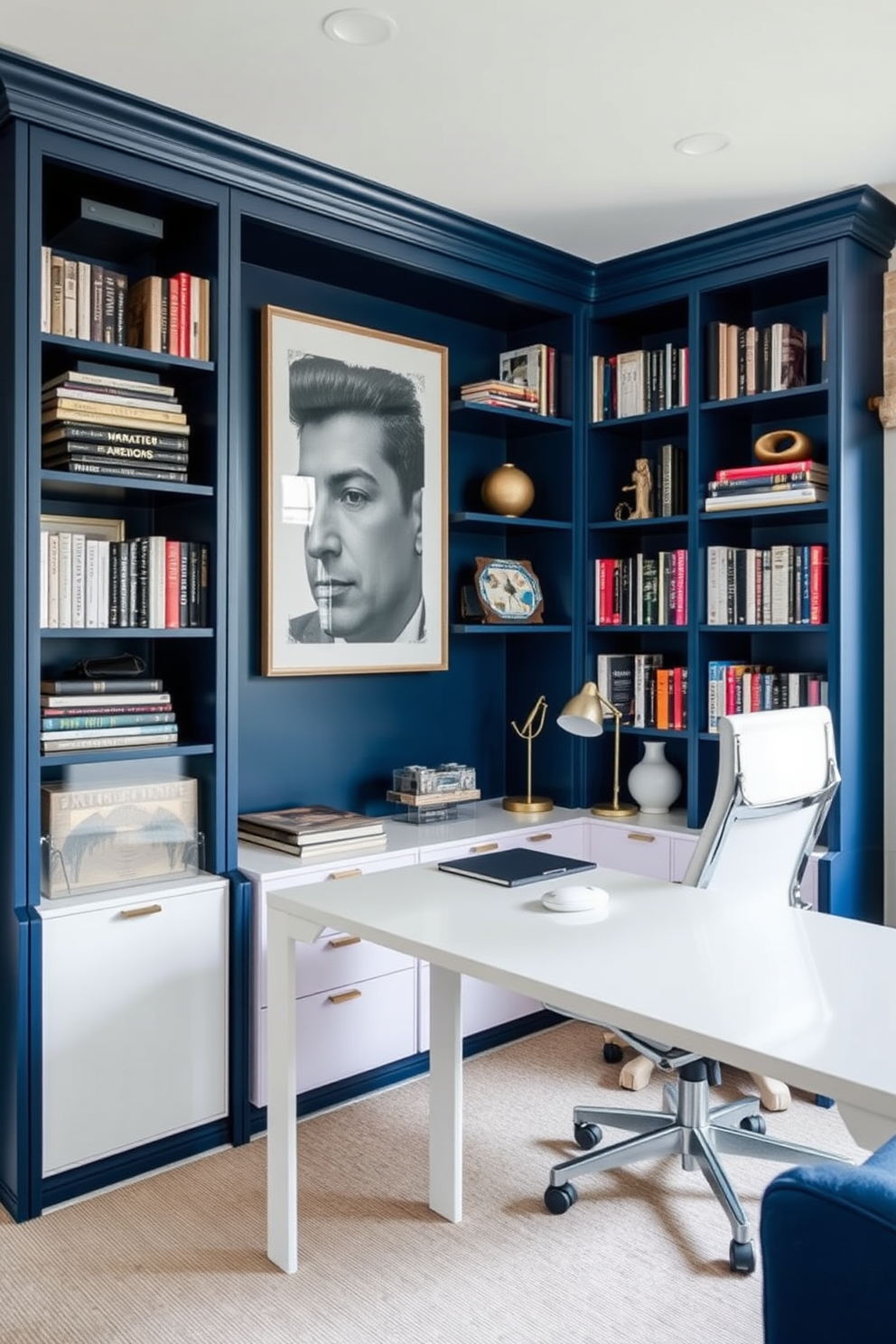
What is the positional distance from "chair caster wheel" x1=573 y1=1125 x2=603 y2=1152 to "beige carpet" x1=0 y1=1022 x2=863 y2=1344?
0.06m

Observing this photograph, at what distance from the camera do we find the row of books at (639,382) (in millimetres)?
3781

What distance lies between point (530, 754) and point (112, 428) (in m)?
1.97

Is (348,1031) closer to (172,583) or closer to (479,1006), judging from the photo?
(479,1006)

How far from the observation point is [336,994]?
312 centimetres

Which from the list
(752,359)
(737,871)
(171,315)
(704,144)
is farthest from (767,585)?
(171,315)

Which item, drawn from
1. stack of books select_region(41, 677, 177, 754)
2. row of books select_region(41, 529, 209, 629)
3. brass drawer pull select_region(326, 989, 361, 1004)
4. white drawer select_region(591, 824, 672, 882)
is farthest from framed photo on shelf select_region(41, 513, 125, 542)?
white drawer select_region(591, 824, 672, 882)

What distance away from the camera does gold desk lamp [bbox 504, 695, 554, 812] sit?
3.90 m

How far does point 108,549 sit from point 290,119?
117 centimetres

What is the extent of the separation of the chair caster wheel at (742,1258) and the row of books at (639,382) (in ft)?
8.26

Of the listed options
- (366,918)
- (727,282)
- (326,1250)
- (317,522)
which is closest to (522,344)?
(727,282)

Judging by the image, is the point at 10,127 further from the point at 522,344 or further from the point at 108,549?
the point at 522,344

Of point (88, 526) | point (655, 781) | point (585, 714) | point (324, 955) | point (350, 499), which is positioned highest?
point (350, 499)

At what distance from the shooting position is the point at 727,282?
3609 millimetres

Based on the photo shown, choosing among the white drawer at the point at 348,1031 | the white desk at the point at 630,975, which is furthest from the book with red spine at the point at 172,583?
the white drawer at the point at 348,1031
